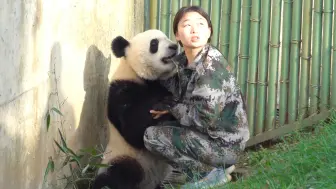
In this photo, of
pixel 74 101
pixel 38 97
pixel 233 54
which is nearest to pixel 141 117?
pixel 74 101

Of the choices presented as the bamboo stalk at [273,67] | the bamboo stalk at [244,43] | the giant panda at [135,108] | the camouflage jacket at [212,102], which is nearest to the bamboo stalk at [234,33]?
Answer: the bamboo stalk at [244,43]

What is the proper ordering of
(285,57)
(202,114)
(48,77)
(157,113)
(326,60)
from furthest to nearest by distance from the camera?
(285,57) → (326,60) → (157,113) → (202,114) → (48,77)

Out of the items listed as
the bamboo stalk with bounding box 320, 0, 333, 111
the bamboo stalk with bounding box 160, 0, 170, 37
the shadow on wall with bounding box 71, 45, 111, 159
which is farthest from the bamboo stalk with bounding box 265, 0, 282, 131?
the shadow on wall with bounding box 71, 45, 111, 159

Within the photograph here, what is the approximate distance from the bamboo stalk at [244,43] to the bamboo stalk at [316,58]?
0.56 m

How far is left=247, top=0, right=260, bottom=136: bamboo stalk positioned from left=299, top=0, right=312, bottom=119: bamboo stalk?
39 centimetres

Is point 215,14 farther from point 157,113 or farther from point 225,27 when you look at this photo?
point 157,113

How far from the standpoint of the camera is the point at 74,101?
186 inches

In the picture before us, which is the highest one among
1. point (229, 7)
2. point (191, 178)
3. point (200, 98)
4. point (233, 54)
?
point (229, 7)

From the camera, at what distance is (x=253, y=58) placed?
5.70 m

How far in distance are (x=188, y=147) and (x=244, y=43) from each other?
156cm

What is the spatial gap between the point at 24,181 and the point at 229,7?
2560mm

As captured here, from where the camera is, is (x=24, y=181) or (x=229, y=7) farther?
(x=229, y=7)

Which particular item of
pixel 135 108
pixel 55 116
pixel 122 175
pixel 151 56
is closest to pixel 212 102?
pixel 135 108

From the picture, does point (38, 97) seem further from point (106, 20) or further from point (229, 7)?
point (229, 7)
